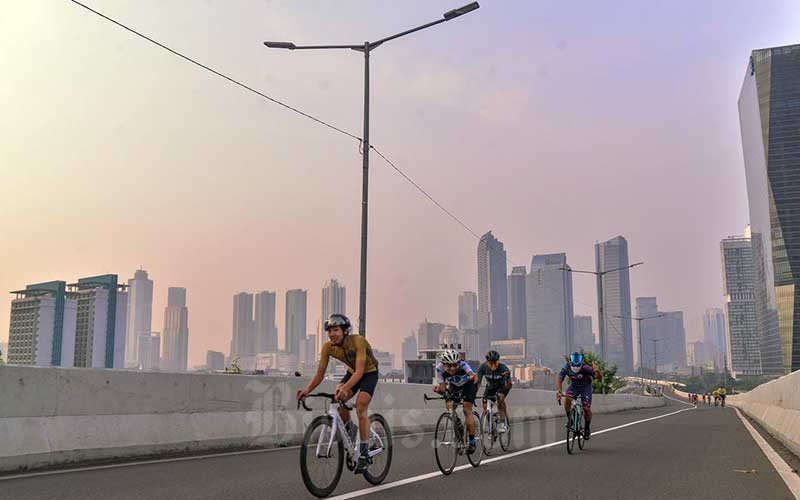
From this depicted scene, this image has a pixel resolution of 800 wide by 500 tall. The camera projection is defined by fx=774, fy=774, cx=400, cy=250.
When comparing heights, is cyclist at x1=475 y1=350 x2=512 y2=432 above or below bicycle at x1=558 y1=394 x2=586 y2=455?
above

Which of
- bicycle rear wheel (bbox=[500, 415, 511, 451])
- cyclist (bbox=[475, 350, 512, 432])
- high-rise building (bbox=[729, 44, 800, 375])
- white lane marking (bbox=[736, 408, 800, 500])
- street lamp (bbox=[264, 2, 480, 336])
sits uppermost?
high-rise building (bbox=[729, 44, 800, 375])

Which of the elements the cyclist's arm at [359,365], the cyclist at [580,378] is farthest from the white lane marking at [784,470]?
the cyclist's arm at [359,365]

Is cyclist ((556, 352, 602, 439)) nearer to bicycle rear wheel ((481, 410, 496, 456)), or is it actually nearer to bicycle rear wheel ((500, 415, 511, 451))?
bicycle rear wheel ((500, 415, 511, 451))

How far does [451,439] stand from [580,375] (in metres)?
4.77

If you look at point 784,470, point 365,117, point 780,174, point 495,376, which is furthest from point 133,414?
point 780,174

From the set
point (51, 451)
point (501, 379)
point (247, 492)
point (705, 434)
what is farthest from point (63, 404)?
point (705, 434)

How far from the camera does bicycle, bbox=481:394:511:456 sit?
11195 mm

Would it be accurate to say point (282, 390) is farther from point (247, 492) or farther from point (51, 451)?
point (247, 492)

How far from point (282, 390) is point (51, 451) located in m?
4.95

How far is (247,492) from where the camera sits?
7473 millimetres

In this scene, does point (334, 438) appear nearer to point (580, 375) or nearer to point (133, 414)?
point (133, 414)

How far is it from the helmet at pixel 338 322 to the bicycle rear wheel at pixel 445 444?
205cm

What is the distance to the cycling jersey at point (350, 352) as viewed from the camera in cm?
762

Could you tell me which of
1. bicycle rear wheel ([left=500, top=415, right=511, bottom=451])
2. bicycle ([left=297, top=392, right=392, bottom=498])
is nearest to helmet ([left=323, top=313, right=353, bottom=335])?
bicycle ([left=297, top=392, right=392, bottom=498])
